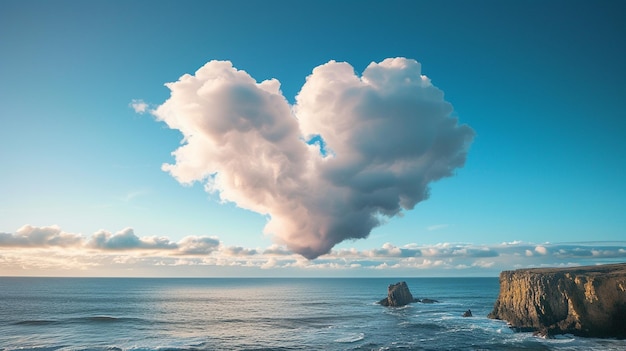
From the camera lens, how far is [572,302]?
6384 cm

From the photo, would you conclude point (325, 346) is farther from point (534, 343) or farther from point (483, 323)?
point (483, 323)

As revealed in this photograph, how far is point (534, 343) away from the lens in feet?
191

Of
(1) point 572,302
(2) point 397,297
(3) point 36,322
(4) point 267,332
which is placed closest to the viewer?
(1) point 572,302

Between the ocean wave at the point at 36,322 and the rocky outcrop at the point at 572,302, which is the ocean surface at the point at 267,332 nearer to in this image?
the ocean wave at the point at 36,322

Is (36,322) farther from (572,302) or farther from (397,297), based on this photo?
(572,302)

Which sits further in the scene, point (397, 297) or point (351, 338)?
point (397, 297)

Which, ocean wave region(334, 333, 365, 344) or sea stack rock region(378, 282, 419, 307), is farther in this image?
sea stack rock region(378, 282, 419, 307)

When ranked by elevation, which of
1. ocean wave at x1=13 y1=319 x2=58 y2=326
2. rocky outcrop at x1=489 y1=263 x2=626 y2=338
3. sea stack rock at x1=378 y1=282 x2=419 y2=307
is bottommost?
sea stack rock at x1=378 y1=282 x2=419 y2=307

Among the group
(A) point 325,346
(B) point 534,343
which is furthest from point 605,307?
→ (A) point 325,346

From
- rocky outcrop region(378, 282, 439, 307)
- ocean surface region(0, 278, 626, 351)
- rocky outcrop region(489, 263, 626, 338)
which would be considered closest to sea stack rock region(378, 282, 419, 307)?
rocky outcrop region(378, 282, 439, 307)

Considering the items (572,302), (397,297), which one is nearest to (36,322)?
(397,297)

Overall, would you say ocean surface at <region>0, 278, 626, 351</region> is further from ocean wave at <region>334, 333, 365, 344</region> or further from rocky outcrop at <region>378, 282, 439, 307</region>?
rocky outcrop at <region>378, 282, 439, 307</region>

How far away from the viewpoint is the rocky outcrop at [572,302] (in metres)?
59.3

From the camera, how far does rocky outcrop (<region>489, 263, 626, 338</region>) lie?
59.3m
